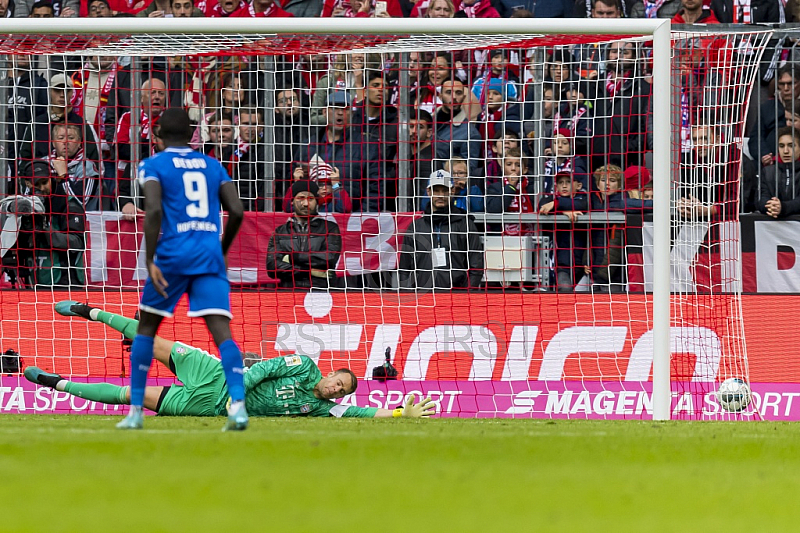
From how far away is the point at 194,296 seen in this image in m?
6.13

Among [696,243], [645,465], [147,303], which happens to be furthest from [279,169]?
[645,465]

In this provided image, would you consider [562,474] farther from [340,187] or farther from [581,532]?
[340,187]

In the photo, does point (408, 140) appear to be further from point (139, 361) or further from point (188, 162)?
point (139, 361)

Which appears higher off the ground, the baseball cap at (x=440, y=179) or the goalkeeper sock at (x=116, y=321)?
the baseball cap at (x=440, y=179)

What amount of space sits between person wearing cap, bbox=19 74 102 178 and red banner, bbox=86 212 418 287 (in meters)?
0.74

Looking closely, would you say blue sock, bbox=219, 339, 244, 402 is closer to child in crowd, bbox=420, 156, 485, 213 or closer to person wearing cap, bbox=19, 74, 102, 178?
child in crowd, bbox=420, 156, 485, 213

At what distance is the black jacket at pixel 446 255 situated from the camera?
10.5m

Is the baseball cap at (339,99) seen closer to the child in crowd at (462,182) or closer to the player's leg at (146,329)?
the child in crowd at (462,182)

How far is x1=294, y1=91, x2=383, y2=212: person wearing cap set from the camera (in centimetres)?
1105

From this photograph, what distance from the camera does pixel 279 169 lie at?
11055mm

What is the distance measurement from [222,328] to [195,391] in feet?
10.1

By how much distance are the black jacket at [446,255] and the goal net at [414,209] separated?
20mm

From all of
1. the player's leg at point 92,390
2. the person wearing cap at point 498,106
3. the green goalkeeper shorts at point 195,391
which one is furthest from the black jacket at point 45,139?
the person wearing cap at point 498,106

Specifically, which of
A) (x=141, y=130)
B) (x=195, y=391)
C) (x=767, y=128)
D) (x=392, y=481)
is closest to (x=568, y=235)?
(x=767, y=128)
